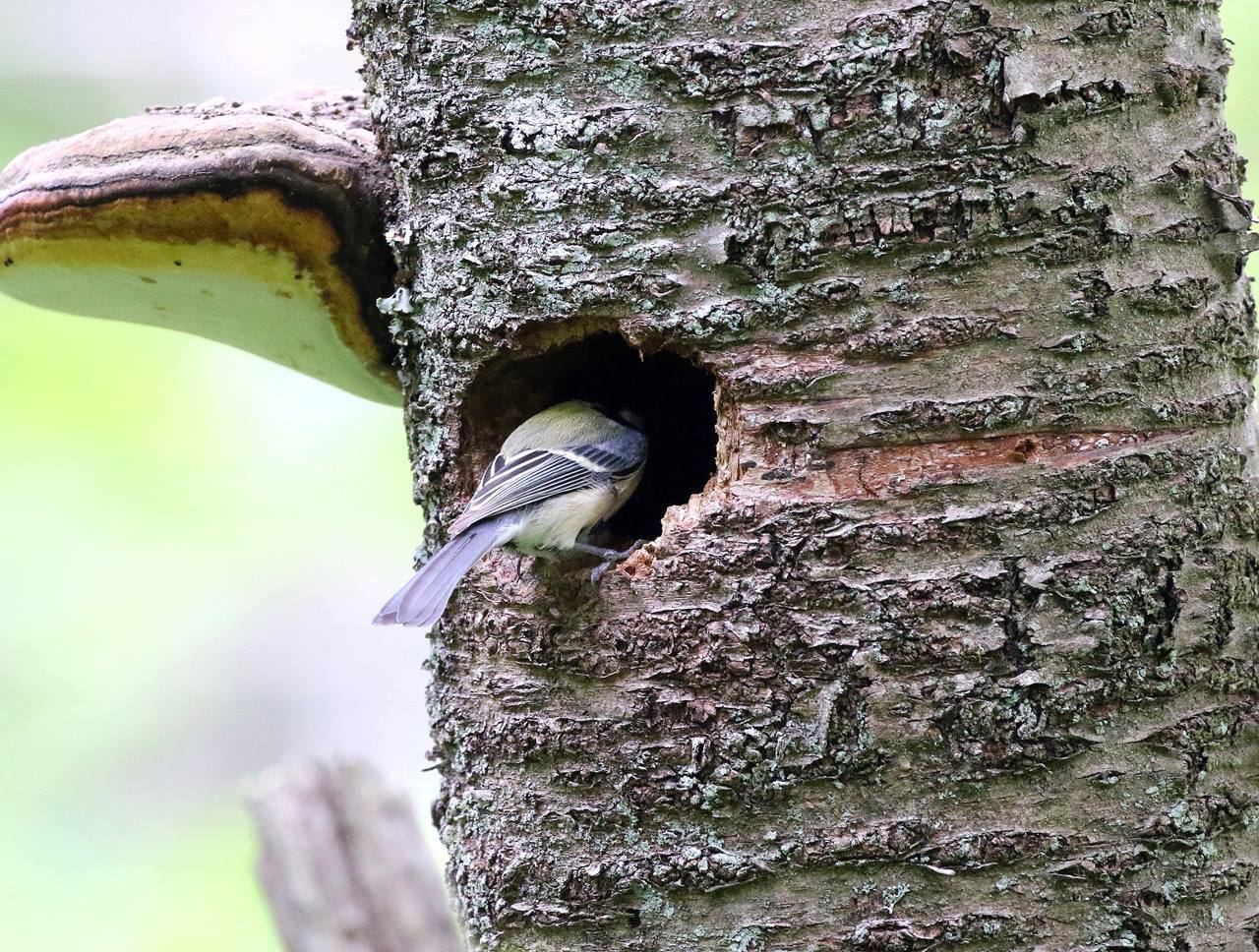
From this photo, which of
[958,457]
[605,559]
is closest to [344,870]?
[605,559]

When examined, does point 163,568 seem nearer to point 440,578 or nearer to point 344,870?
point 344,870

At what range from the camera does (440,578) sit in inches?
97.8

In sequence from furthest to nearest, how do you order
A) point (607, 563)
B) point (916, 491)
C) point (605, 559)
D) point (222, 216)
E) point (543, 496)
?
point (543, 496)
point (222, 216)
point (605, 559)
point (607, 563)
point (916, 491)

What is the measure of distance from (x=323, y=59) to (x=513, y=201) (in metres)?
4.73

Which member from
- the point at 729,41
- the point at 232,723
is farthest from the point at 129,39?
the point at 729,41

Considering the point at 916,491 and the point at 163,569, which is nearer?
the point at 916,491

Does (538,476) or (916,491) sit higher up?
(538,476)

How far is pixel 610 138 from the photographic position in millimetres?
2324

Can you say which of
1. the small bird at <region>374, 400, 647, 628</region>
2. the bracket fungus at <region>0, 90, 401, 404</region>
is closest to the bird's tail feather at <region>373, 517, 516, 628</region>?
the small bird at <region>374, 400, 647, 628</region>

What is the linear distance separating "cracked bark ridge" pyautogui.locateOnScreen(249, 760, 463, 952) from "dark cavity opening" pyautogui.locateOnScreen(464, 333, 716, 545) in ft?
3.24

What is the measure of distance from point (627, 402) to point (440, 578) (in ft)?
5.84

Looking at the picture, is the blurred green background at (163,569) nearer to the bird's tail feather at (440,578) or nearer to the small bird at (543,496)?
the small bird at (543,496)

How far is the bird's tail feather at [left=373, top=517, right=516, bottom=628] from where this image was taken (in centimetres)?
242

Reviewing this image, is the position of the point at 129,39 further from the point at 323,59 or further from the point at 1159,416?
the point at 1159,416
